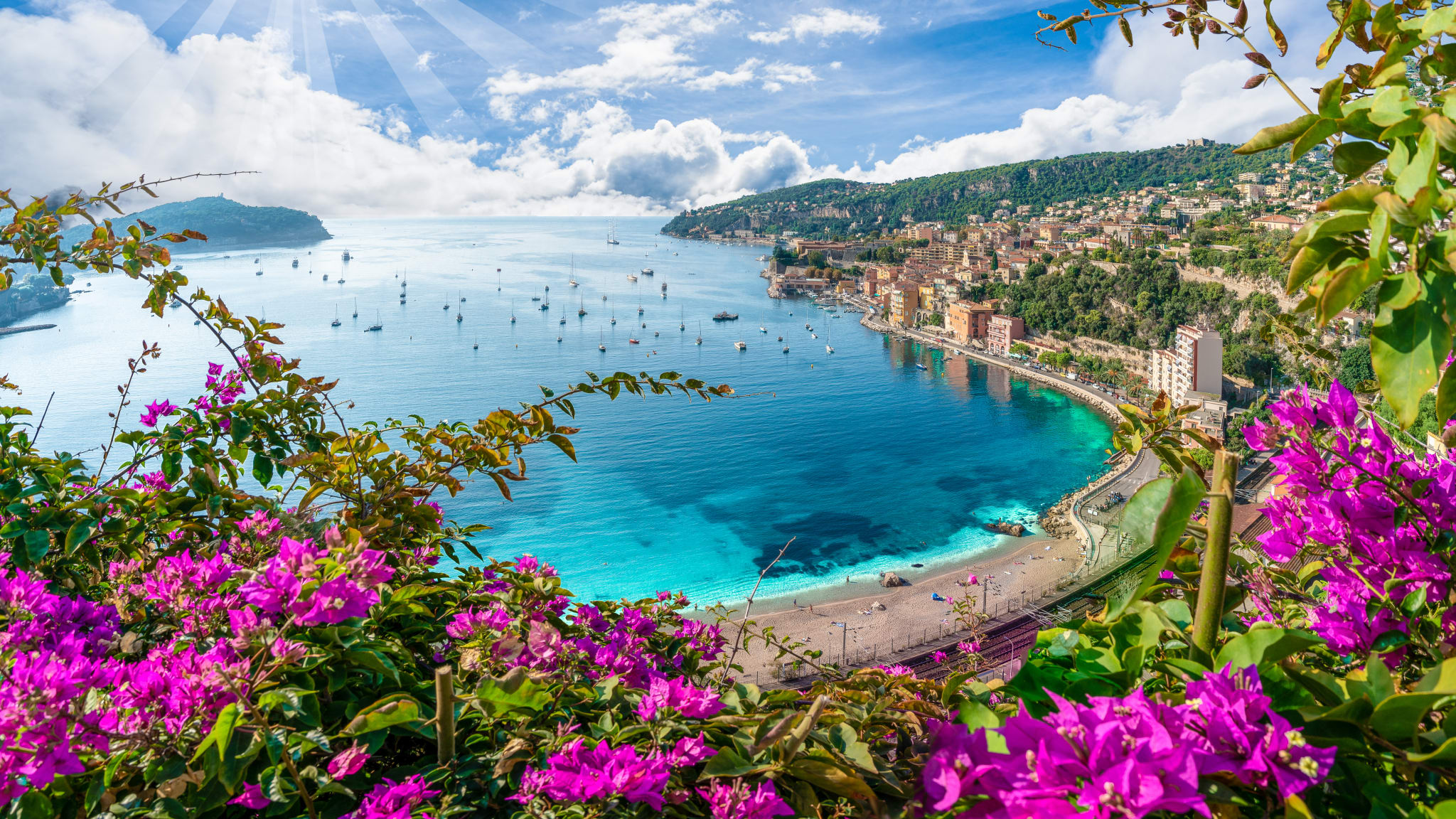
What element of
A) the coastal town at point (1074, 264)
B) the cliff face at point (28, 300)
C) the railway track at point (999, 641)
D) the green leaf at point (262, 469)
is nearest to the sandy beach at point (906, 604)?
the railway track at point (999, 641)

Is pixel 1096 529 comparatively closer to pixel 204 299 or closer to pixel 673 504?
pixel 673 504

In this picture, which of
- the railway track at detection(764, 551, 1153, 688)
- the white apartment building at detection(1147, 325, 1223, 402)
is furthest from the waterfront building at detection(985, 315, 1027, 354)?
the railway track at detection(764, 551, 1153, 688)

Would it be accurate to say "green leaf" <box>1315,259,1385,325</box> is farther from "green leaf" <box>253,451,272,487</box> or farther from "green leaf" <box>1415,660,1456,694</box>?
"green leaf" <box>253,451,272,487</box>

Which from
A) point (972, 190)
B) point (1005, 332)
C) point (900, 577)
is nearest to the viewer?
point (900, 577)

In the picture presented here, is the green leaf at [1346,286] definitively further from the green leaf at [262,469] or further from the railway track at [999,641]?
the railway track at [999,641]

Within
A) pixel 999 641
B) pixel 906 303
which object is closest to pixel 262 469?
pixel 999 641

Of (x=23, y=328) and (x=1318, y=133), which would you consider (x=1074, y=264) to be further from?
(x=23, y=328)

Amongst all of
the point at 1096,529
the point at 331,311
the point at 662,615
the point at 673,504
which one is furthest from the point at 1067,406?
the point at 331,311
